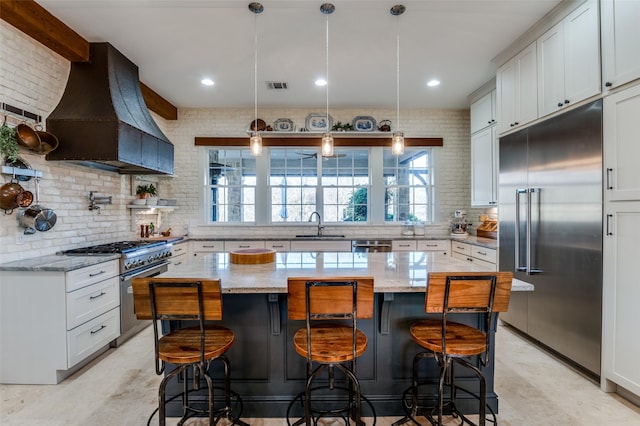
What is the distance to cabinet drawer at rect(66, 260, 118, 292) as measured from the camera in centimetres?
243

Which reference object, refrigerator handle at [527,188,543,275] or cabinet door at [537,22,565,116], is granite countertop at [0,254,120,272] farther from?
cabinet door at [537,22,565,116]

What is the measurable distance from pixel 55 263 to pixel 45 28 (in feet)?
6.70

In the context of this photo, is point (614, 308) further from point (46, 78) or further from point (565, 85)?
point (46, 78)

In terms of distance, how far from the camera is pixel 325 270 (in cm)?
207

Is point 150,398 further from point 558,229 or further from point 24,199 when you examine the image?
point 558,229

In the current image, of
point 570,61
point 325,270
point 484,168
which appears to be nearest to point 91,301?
point 325,270

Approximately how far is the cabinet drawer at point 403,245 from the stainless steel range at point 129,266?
10.9 ft

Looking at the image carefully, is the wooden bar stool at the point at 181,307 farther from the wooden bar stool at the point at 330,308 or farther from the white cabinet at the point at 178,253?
the white cabinet at the point at 178,253

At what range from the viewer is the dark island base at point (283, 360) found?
200 centimetres

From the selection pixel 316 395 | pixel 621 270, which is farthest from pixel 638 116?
pixel 316 395

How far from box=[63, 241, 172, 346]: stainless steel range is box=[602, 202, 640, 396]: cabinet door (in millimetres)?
3929

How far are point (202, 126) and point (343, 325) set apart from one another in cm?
441

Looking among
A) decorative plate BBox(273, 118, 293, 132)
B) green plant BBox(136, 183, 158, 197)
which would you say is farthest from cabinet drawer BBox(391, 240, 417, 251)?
green plant BBox(136, 183, 158, 197)

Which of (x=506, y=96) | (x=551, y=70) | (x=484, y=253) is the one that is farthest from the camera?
(x=484, y=253)
